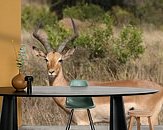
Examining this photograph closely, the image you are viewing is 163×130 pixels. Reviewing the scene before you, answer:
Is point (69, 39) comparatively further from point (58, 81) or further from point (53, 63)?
point (58, 81)

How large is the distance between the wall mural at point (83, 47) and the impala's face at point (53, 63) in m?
0.10

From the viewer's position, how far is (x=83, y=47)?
608cm

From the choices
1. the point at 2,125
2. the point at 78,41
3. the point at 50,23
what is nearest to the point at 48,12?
the point at 50,23

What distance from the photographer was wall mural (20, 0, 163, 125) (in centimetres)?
603

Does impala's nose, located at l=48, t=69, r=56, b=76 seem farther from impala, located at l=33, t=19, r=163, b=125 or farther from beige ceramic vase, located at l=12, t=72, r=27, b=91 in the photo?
beige ceramic vase, located at l=12, t=72, r=27, b=91

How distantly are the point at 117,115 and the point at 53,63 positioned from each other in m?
2.06

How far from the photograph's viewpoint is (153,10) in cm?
601

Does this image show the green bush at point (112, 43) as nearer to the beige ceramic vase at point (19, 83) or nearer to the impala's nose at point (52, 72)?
the impala's nose at point (52, 72)

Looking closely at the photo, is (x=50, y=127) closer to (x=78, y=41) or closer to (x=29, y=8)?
(x=78, y=41)

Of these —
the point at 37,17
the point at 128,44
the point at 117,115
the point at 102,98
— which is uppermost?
the point at 37,17

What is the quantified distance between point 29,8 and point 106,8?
106 centimetres

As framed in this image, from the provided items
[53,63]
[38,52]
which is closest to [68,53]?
[53,63]

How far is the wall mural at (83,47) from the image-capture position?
603 cm

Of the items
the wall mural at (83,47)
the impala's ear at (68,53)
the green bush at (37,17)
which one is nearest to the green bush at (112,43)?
the wall mural at (83,47)
